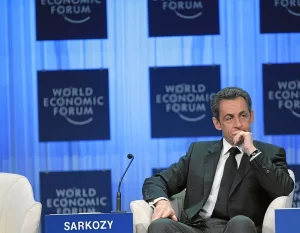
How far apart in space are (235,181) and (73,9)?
257 cm

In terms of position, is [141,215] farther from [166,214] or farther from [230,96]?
[230,96]

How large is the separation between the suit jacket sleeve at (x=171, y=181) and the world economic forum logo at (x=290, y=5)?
202 centimetres

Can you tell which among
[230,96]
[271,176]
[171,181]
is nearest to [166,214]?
[171,181]

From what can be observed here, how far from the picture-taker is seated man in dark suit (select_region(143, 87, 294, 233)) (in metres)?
4.02

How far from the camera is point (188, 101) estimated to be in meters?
5.90

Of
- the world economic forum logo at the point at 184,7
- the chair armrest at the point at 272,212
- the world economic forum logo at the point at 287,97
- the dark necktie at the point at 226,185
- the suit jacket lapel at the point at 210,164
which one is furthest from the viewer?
the world economic forum logo at the point at 184,7

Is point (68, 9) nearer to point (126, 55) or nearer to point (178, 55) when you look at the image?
point (126, 55)

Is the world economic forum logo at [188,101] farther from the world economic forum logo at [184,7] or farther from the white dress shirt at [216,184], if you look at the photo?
the white dress shirt at [216,184]

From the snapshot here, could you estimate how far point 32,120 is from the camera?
6.00 m

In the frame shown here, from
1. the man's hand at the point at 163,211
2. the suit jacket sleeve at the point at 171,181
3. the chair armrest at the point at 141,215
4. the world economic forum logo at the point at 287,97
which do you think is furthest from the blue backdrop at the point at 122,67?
the man's hand at the point at 163,211

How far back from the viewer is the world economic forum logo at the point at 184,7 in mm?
5945

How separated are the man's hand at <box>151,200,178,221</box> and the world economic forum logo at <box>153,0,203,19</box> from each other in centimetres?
232

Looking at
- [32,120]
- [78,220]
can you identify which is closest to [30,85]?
[32,120]

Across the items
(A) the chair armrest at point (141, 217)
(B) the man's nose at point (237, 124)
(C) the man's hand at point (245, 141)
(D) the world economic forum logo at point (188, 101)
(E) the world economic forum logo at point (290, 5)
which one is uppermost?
(E) the world economic forum logo at point (290, 5)
